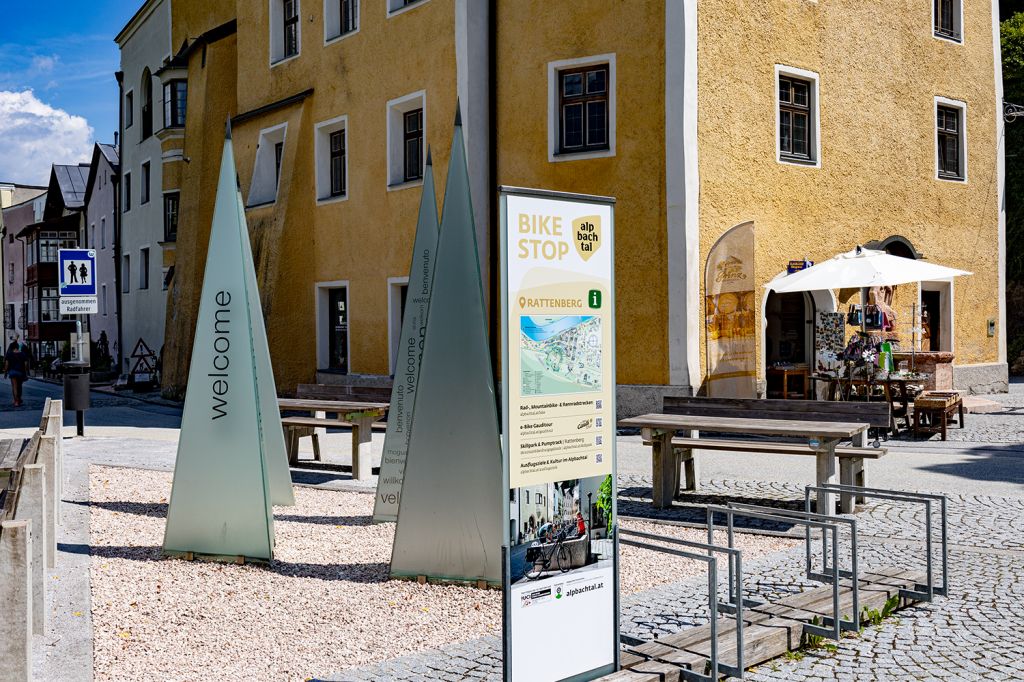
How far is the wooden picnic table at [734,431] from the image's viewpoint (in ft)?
28.0

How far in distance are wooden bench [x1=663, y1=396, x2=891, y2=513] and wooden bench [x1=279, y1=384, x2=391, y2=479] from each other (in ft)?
11.0

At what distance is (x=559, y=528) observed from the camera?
14.2ft

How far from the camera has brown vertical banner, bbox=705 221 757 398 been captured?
15.8 m

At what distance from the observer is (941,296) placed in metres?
21.0

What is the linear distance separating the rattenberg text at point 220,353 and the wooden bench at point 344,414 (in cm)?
369

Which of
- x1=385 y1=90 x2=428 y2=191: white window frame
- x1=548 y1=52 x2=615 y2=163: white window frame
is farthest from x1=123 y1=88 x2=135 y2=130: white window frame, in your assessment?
x1=548 y1=52 x2=615 y2=163: white window frame

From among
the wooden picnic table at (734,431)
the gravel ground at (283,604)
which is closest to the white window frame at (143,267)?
the gravel ground at (283,604)

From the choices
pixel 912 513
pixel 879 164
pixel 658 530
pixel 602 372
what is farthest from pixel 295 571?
pixel 879 164

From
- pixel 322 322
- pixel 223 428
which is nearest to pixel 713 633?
pixel 223 428

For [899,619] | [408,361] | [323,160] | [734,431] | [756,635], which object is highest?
[323,160]

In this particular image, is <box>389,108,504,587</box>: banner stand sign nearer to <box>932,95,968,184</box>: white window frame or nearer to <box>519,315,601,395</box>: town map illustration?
<box>519,315,601,395</box>: town map illustration

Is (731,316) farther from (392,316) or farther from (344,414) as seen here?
(392,316)

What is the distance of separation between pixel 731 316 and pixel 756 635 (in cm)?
1126

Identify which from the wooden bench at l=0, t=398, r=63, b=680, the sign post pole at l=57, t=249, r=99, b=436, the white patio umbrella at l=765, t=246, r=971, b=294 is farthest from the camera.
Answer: the sign post pole at l=57, t=249, r=99, b=436
